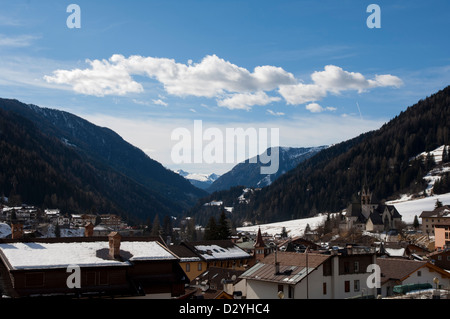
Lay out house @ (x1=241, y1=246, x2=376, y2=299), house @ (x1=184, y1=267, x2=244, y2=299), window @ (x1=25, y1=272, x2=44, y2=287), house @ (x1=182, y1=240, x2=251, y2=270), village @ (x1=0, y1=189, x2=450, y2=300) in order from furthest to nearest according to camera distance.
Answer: house @ (x1=182, y1=240, x2=251, y2=270)
house @ (x1=184, y1=267, x2=244, y2=299)
house @ (x1=241, y1=246, x2=376, y2=299)
village @ (x1=0, y1=189, x2=450, y2=300)
window @ (x1=25, y1=272, x2=44, y2=287)

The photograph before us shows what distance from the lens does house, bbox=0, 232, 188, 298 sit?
1448 inches

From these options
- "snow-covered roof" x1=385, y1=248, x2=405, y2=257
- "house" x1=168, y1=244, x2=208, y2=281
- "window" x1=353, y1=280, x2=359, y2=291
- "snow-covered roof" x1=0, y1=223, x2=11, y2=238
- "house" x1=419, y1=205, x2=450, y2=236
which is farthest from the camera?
"house" x1=419, y1=205, x2=450, y2=236

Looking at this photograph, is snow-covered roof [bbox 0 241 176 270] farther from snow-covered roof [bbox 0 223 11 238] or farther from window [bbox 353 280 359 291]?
snow-covered roof [bbox 0 223 11 238]

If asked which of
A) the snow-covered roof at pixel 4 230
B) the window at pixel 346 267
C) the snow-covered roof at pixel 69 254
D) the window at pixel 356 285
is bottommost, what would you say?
the snow-covered roof at pixel 4 230

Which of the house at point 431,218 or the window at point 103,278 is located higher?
the window at point 103,278

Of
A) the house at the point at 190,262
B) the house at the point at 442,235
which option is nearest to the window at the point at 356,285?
the house at the point at 190,262

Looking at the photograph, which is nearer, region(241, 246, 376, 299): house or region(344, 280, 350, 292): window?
region(241, 246, 376, 299): house

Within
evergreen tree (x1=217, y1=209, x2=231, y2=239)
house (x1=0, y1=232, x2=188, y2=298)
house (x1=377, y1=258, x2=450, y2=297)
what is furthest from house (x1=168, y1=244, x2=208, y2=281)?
house (x1=0, y1=232, x2=188, y2=298)

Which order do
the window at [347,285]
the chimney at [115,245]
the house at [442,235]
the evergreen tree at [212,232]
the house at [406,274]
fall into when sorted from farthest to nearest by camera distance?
the house at [442,235] → the evergreen tree at [212,232] → the house at [406,274] → the window at [347,285] → the chimney at [115,245]

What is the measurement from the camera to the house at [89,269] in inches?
1448

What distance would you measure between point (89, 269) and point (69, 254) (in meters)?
3.25

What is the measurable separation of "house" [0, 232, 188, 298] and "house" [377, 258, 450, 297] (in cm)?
2581

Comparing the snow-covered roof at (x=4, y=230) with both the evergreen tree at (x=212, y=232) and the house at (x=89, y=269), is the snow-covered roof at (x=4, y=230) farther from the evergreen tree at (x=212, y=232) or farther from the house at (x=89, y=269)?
the house at (x=89, y=269)

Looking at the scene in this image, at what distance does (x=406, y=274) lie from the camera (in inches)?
2327
